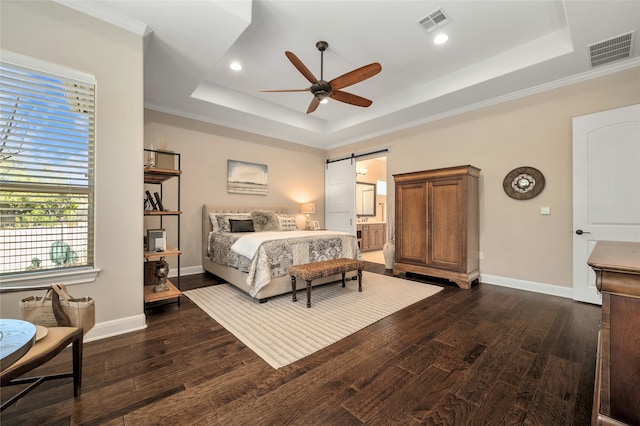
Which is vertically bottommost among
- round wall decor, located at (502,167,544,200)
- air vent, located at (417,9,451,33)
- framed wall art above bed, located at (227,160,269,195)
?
round wall decor, located at (502,167,544,200)

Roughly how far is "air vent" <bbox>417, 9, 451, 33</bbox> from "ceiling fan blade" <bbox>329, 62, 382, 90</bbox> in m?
0.75

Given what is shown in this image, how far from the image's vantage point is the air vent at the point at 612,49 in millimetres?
2699

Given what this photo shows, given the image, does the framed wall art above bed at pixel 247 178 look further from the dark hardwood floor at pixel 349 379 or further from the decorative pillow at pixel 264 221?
the dark hardwood floor at pixel 349 379

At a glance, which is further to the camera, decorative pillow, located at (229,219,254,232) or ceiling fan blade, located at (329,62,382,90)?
decorative pillow, located at (229,219,254,232)

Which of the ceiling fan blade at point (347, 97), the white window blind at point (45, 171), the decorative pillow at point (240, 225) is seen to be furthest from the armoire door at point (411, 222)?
the white window blind at point (45, 171)

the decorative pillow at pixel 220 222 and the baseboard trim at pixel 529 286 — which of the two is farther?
the decorative pillow at pixel 220 222

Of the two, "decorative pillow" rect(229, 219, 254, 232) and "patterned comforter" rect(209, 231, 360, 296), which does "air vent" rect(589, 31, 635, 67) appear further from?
"decorative pillow" rect(229, 219, 254, 232)

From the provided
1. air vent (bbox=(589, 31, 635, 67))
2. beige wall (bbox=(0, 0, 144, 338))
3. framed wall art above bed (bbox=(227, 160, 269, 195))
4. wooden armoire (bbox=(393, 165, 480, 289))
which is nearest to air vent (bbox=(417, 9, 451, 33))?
air vent (bbox=(589, 31, 635, 67))

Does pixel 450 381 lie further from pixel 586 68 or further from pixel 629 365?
pixel 586 68

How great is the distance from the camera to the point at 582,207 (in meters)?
3.25

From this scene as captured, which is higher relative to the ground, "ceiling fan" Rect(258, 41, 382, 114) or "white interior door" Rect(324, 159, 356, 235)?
"ceiling fan" Rect(258, 41, 382, 114)

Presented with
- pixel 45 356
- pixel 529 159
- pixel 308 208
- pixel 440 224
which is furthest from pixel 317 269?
pixel 529 159

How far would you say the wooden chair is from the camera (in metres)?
1.10

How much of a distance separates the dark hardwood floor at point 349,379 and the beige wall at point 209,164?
7.88ft
